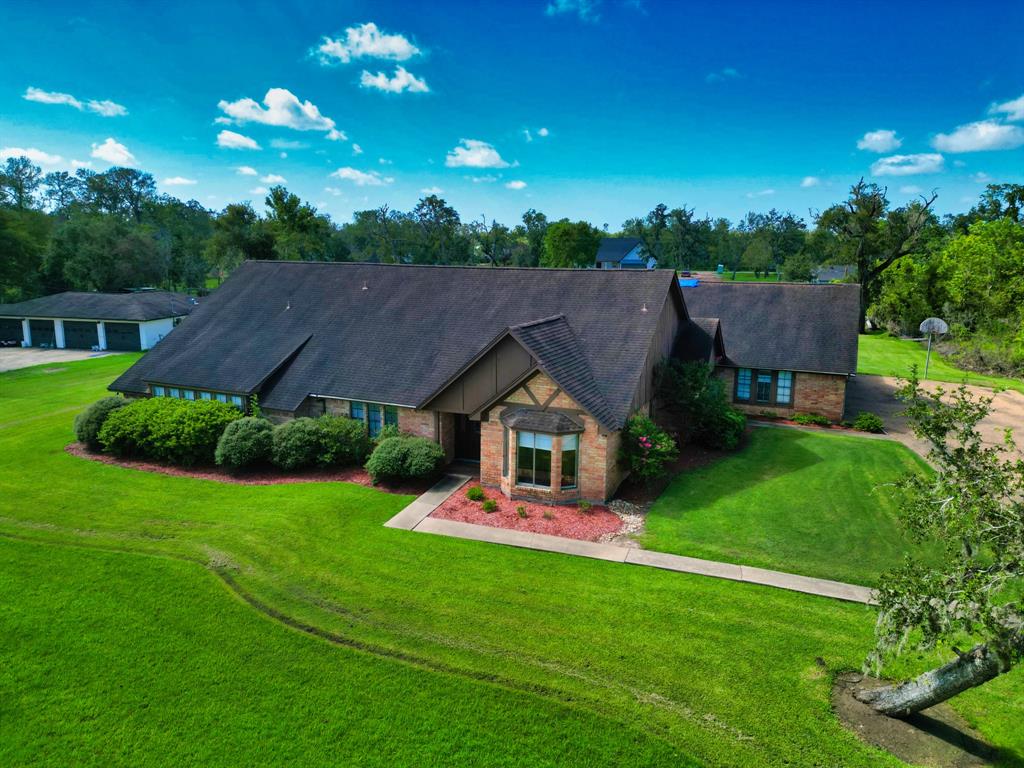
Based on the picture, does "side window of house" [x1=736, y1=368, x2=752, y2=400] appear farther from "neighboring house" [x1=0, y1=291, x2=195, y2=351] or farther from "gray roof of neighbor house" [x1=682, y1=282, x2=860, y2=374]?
"neighboring house" [x1=0, y1=291, x2=195, y2=351]

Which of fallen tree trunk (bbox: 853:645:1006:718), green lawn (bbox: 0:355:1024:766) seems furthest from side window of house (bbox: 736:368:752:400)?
fallen tree trunk (bbox: 853:645:1006:718)

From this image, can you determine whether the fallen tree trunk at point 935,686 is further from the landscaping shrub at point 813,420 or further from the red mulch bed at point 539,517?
the landscaping shrub at point 813,420

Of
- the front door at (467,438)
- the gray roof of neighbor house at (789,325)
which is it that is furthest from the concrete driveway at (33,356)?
the gray roof of neighbor house at (789,325)

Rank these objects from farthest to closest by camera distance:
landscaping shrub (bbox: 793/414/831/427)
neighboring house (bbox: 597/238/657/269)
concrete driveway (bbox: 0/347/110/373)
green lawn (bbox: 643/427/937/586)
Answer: neighboring house (bbox: 597/238/657/269) < concrete driveway (bbox: 0/347/110/373) < landscaping shrub (bbox: 793/414/831/427) < green lawn (bbox: 643/427/937/586)

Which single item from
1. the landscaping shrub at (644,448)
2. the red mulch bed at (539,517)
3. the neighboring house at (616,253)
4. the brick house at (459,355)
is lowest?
the red mulch bed at (539,517)

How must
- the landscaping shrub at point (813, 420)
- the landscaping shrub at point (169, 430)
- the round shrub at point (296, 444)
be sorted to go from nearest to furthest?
the round shrub at point (296, 444) < the landscaping shrub at point (169, 430) < the landscaping shrub at point (813, 420)

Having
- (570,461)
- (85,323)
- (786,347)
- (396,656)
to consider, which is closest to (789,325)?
(786,347)

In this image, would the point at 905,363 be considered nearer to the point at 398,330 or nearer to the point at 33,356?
the point at 398,330
